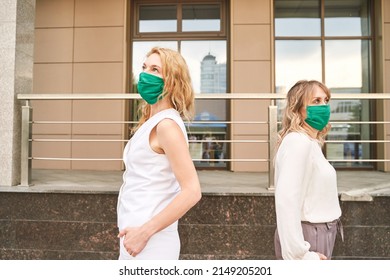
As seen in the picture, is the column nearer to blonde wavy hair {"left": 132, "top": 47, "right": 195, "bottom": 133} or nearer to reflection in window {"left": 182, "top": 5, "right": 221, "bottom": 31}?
blonde wavy hair {"left": 132, "top": 47, "right": 195, "bottom": 133}

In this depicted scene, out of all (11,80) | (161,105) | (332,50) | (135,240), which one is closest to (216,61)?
(332,50)

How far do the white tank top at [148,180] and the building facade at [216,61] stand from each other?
4.93m

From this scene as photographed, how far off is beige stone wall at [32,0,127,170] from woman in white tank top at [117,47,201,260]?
16.8 feet

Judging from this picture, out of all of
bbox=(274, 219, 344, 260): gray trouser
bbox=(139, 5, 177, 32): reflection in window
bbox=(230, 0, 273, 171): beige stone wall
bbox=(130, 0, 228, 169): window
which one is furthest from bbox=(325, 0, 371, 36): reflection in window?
bbox=(274, 219, 344, 260): gray trouser

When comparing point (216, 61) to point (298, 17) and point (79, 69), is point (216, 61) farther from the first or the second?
point (79, 69)

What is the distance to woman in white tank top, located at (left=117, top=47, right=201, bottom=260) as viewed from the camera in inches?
45.7

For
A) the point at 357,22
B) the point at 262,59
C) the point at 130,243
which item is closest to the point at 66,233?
the point at 130,243

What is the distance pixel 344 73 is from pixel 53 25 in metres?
5.66

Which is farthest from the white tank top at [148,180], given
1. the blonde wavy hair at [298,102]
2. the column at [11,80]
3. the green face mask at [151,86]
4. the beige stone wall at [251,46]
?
the beige stone wall at [251,46]

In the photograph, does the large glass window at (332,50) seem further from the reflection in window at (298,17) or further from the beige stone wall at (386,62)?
the beige stone wall at (386,62)

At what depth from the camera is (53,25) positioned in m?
6.48

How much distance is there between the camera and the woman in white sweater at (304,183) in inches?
55.6

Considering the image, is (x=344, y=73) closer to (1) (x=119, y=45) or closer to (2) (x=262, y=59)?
(2) (x=262, y=59)

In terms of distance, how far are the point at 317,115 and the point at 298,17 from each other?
5.66m
